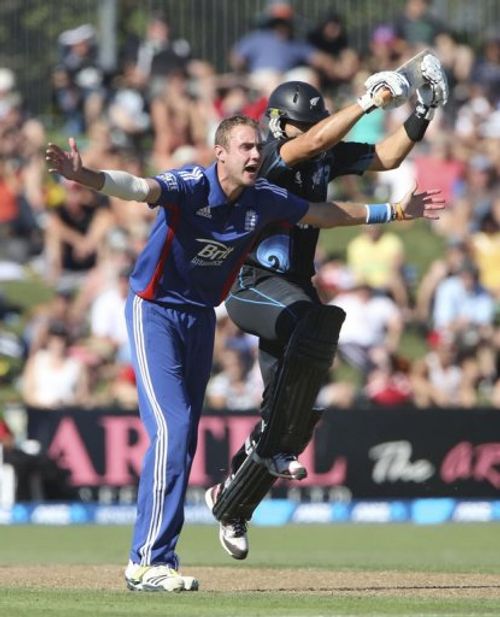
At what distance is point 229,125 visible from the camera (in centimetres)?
854

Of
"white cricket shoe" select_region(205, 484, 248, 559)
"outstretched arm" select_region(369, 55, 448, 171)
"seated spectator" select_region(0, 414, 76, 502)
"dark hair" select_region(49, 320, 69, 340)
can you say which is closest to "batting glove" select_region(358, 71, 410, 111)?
"outstretched arm" select_region(369, 55, 448, 171)

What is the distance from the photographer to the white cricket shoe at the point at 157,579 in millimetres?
8500

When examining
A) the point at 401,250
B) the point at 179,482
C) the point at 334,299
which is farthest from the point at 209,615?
the point at 401,250

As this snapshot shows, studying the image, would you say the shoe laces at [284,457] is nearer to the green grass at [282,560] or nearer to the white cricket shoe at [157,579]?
the green grass at [282,560]

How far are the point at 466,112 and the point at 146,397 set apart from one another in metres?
13.7

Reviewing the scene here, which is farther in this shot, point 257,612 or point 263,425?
point 263,425

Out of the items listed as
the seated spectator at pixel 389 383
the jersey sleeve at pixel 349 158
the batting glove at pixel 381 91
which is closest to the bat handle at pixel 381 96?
the batting glove at pixel 381 91

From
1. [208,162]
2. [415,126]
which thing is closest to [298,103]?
[415,126]

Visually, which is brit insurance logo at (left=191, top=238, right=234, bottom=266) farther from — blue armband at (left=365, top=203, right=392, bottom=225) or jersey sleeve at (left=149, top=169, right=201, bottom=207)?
blue armband at (left=365, top=203, right=392, bottom=225)

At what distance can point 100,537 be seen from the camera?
45.6 feet

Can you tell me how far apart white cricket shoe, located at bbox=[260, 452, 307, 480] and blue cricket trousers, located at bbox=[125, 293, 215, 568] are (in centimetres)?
67

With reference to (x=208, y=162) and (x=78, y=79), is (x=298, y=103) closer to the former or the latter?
(x=208, y=162)

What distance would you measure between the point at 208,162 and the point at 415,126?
978cm

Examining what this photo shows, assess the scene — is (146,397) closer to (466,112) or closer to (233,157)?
(233,157)
